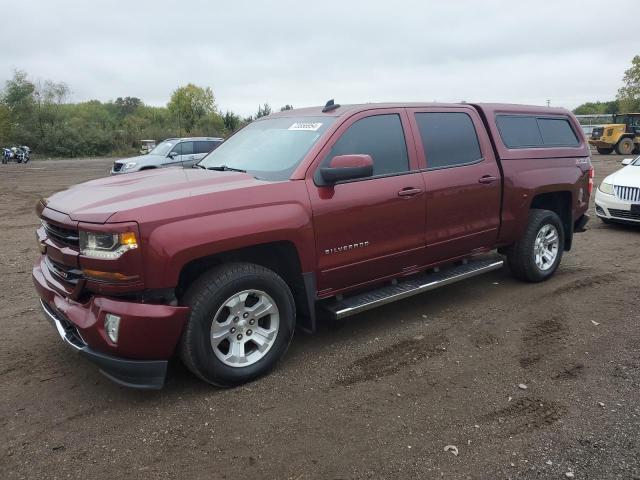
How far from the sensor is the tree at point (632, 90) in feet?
192

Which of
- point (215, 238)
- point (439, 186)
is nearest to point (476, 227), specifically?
point (439, 186)

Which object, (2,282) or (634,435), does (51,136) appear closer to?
(2,282)

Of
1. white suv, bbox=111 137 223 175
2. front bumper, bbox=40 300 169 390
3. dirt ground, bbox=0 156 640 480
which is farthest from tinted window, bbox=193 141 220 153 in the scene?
front bumper, bbox=40 300 169 390

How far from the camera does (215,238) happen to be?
10.9 ft

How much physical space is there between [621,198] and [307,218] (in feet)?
23.2

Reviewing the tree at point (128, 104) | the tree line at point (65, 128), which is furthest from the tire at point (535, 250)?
the tree at point (128, 104)

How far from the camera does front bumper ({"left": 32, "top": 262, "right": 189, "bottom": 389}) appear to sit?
3.14m

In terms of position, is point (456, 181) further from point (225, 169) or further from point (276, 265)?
point (225, 169)

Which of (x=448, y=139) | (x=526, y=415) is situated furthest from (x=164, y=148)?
(x=526, y=415)

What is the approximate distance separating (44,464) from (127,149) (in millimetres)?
54965

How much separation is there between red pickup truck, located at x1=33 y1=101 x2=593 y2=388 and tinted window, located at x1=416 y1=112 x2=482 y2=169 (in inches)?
0.6

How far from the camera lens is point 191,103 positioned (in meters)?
77.8

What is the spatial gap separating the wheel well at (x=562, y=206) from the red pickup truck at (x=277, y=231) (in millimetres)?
356

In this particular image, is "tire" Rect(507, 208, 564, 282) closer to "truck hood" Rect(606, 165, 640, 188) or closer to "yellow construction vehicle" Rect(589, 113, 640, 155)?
"truck hood" Rect(606, 165, 640, 188)
